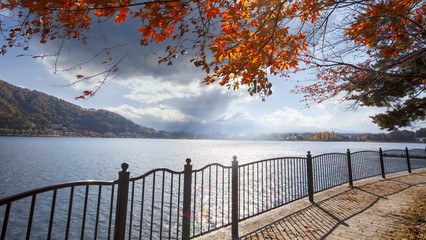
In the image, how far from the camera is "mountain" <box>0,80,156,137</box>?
145 metres

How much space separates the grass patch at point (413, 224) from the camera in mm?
3955

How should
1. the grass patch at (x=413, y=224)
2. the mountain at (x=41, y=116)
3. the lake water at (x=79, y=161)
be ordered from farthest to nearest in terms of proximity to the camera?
1. the mountain at (x=41, y=116)
2. the lake water at (x=79, y=161)
3. the grass patch at (x=413, y=224)

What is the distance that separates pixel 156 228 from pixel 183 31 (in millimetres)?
8741

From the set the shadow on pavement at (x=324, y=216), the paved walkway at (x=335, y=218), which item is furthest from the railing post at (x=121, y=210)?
the shadow on pavement at (x=324, y=216)

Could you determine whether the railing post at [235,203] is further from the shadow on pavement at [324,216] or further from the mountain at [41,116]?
the mountain at [41,116]

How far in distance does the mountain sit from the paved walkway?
156 m

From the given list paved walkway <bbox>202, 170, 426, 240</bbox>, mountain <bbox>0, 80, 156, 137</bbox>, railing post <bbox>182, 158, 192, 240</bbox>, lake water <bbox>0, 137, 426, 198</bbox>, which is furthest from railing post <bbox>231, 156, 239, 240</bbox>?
mountain <bbox>0, 80, 156, 137</bbox>

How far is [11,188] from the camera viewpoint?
54.4 feet

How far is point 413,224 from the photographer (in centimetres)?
448

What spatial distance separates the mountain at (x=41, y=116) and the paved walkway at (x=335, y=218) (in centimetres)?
15602

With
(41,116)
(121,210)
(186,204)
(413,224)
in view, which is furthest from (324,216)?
→ (41,116)

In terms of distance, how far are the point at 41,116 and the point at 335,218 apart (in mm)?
206967

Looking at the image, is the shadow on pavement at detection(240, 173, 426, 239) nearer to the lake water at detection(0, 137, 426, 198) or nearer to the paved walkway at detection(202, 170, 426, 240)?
the paved walkway at detection(202, 170, 426, 240)

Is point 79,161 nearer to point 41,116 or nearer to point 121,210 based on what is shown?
point 121,210
